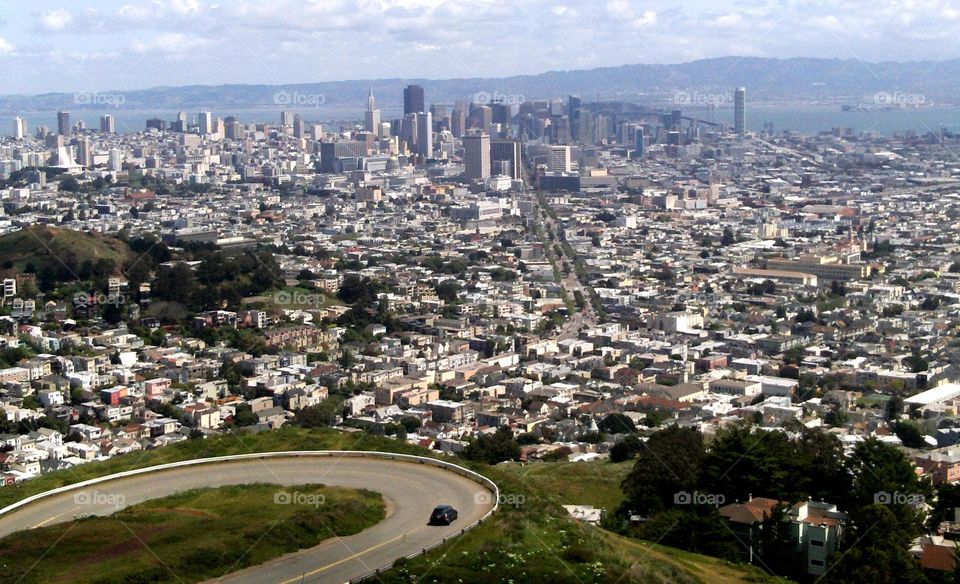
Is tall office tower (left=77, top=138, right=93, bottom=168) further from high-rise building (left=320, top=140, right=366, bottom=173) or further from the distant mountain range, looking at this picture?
the distant mountain range

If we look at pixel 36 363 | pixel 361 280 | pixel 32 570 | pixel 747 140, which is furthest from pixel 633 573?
pixel 747 140

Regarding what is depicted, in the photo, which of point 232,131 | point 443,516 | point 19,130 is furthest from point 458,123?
point 443,516

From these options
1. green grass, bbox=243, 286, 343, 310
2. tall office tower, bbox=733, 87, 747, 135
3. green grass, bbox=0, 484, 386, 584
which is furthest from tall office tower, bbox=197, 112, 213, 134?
green grass, bbox=0, 484, 386, 584

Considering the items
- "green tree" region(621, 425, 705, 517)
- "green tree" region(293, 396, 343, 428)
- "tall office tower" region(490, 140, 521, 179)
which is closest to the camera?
"green tree" region(621, 425, 705, 517)

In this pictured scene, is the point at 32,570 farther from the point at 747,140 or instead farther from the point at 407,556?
the point at 747,140

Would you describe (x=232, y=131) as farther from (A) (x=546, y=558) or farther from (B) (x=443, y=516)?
(A) (x=546, y=558)

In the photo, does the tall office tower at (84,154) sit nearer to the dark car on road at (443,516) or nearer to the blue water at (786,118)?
the blue water at (786,118)

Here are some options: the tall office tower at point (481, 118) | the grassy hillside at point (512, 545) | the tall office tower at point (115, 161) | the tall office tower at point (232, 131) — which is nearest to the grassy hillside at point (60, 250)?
the grassy hillside at point (512, 545)
